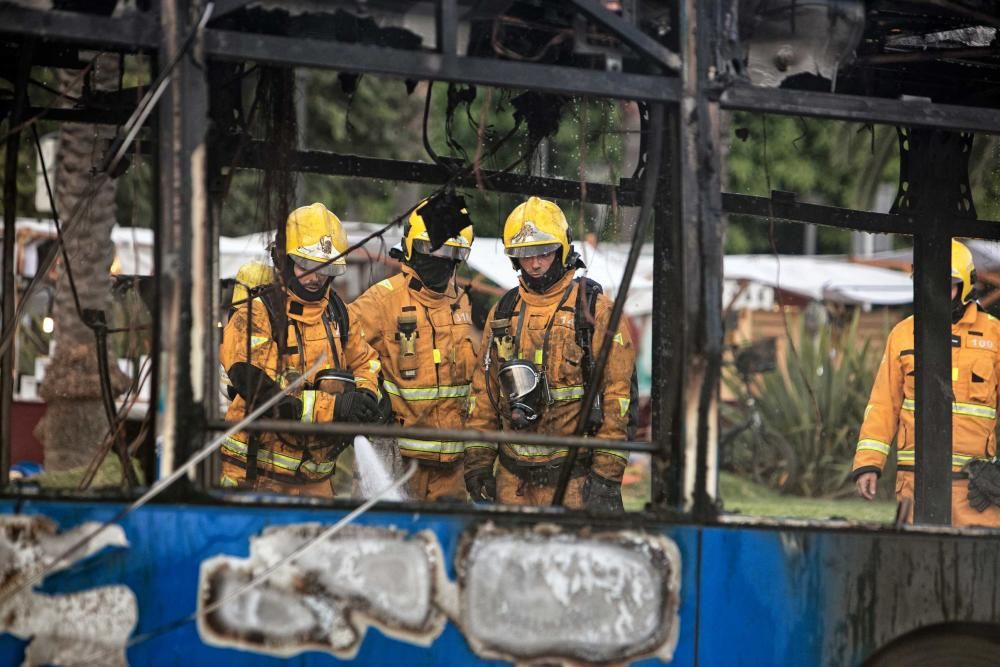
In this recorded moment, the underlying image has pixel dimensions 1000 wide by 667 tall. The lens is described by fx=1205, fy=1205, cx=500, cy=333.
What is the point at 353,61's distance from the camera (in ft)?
11.1

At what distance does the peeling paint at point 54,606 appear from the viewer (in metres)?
3.27

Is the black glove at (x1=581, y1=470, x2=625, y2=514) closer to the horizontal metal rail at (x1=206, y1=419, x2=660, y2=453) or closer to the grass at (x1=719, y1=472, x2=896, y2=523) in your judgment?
the horizontal metal rail at (x1=206, y1=419, x2=660, y2=453)

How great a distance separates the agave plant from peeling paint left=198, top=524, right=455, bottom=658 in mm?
9673

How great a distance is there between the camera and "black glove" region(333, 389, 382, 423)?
5430 mm

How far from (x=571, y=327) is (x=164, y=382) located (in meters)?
2.89

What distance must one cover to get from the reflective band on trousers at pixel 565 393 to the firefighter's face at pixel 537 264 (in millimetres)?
572

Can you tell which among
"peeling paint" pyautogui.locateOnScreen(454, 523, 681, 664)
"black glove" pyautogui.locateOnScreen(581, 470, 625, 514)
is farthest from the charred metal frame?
"black glove" pyautogui.locateOnScreen(581, 470, 625, 514)

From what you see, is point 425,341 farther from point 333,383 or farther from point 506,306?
point 333,383

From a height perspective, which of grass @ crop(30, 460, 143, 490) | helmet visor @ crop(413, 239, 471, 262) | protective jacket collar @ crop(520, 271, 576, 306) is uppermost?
helmet visor @ crop(413, 239, 471, 262)

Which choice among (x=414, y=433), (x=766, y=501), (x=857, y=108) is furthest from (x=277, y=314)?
(x=766, y=501)

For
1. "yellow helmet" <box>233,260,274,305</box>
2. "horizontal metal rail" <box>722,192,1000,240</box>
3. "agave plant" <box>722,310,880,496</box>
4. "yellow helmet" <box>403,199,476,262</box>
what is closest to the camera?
"yellow helmet" <box>233,260,274,305</box>

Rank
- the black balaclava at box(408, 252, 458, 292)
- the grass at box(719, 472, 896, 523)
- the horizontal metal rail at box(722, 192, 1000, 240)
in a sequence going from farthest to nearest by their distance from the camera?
the grass at box(719, 472, 896, 523)
the black balaclava at box(408, 252, 458, 292)
the horizontal metal rail at box(722, 192, 1000, 240)

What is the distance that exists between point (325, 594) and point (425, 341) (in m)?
2.87

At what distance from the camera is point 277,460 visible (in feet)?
18.0
